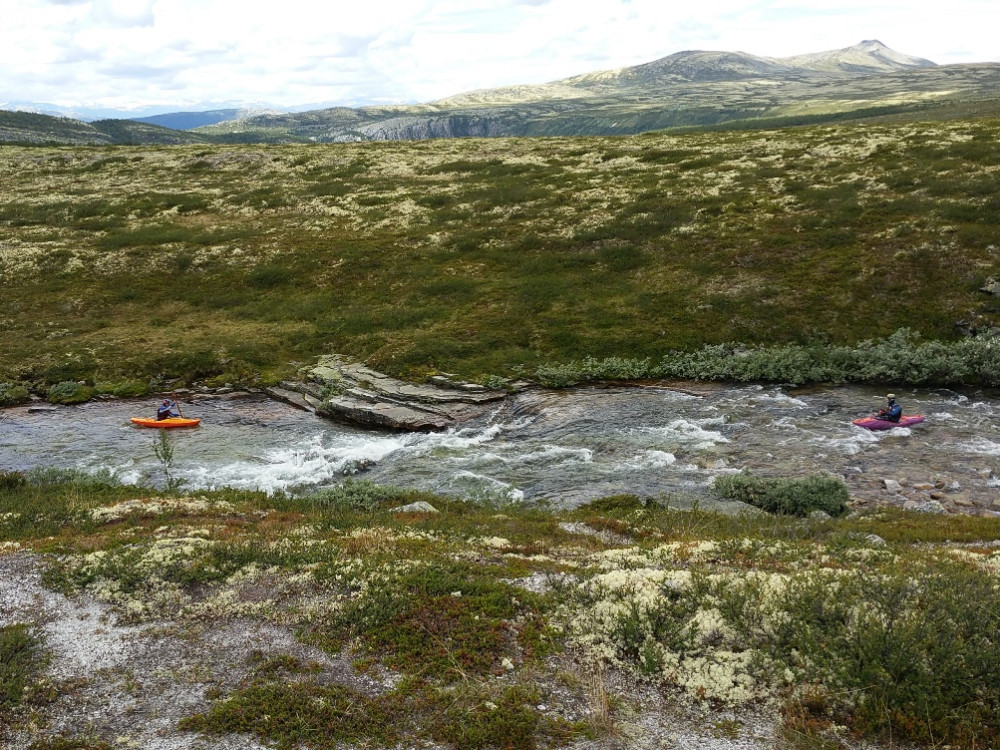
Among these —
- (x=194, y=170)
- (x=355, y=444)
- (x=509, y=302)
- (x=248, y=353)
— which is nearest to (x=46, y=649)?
(x=355, y=444)

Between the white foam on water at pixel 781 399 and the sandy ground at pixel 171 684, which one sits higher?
the sandy ground at pixel 171 684

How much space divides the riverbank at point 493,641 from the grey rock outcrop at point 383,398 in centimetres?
1582

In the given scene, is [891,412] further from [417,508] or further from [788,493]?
[417,508]

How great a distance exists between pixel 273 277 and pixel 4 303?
64.6 ft

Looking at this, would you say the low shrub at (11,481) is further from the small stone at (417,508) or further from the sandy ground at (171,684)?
the small stone at (417,508)

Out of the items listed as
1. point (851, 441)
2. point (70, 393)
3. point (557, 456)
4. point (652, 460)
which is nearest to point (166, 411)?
point (70, 393)

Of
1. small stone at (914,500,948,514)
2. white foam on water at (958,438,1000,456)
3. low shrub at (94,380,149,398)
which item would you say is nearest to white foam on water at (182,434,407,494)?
low shrub at (94,380,149,398)

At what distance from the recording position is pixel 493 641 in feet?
37.1

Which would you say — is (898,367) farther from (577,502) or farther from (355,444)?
(355,444)

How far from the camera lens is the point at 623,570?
45.2ft

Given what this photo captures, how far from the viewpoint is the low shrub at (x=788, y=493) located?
2092 cm

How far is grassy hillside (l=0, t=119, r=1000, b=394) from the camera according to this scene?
3909 centimetres

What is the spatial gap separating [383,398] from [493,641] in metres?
23.8

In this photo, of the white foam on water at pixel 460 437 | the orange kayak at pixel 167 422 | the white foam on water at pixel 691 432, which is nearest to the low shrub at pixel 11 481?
the orange kayak at pixel 167 422
